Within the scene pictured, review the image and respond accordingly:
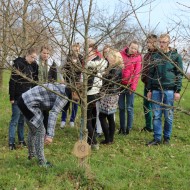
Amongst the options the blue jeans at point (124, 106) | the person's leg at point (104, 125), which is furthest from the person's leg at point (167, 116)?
the person's leg at point (104, 125)

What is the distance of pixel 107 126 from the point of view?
6129mm

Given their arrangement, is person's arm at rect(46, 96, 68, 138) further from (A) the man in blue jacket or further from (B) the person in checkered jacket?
(A) the man in blue jacket

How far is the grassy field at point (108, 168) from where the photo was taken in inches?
168

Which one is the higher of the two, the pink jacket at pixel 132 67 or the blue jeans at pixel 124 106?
the pink jacket at pixel 132 67

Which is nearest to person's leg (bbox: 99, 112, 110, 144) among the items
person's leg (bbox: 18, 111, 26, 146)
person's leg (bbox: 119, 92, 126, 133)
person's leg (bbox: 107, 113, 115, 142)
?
person's leg (bbox: 107, 113, 115, 142)

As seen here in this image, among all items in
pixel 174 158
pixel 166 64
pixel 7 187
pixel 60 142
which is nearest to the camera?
pixel 7 187

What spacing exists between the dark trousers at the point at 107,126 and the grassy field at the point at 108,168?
0.17 metres

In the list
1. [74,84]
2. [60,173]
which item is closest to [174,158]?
[60,173]

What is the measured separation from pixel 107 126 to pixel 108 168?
56.2 inches

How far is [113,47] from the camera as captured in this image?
4.04 metres

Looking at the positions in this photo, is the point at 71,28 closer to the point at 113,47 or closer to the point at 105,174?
the point at 113,47

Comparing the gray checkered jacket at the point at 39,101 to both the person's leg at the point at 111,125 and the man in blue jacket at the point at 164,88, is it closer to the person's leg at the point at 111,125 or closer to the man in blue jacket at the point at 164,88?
the person's leg at the point at 111,125

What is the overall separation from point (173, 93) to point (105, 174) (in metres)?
2.19

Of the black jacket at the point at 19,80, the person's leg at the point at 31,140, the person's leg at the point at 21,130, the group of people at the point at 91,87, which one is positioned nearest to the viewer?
the group of people at the point at 91,87
